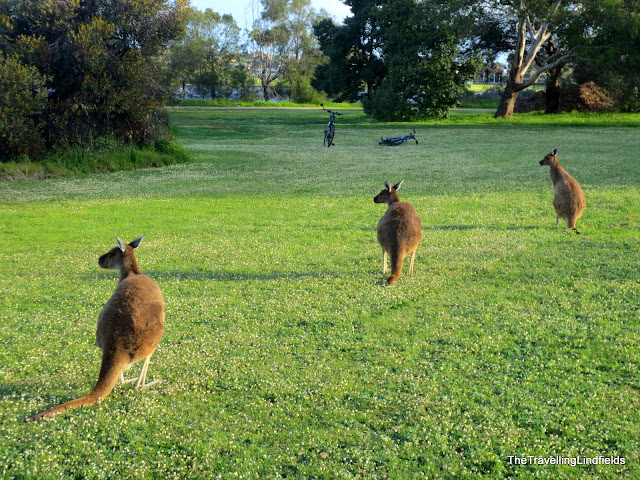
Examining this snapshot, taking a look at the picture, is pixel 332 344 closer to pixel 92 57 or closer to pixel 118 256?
pixel 118 256

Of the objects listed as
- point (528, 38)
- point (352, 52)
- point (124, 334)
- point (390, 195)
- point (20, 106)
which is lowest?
point (124, 334)

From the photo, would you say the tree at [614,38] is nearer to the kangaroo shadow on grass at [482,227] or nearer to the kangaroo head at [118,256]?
the kangaroo shadow on grass at [482,227]

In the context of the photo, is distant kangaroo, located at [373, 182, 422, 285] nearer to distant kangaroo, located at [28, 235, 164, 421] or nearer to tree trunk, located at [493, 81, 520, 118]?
distant kangaroo, located at [28, 235, 164, 421]

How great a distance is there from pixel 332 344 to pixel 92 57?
16.8 m

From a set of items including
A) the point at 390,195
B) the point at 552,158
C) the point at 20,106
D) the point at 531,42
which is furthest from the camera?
the point at 531,42

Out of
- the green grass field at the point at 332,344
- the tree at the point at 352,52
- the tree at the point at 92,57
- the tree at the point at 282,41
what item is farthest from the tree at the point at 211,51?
the green grass field at the point at 332,344

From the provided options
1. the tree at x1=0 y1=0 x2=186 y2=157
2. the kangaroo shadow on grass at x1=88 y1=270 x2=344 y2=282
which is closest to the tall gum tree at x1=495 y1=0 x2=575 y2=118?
the tree at x1=0 y1=0 x2=186 y2=157

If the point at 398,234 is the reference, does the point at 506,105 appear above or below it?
above

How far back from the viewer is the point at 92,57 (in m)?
18.9

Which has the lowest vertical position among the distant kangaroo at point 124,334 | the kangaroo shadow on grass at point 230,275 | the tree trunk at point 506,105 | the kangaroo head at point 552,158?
the kangaroo shadow on grass at point 230,275

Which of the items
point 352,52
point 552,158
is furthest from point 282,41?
point 552,158

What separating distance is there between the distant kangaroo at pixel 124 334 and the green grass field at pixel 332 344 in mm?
173

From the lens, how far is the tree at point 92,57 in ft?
61.5

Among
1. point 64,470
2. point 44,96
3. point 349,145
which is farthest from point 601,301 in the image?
point 349,145
